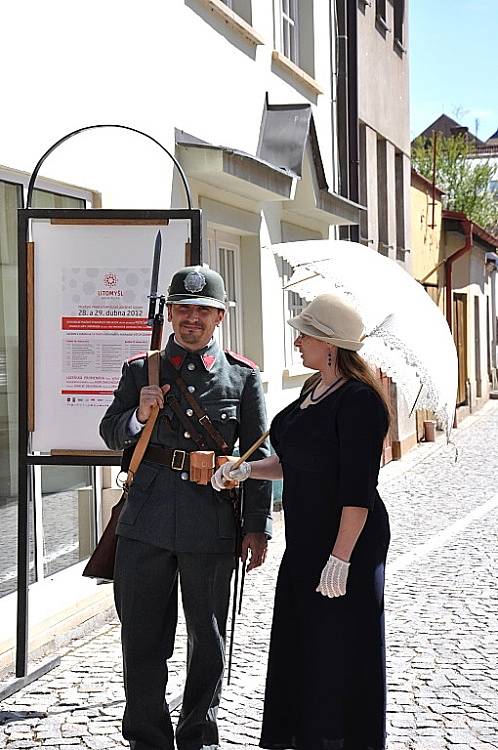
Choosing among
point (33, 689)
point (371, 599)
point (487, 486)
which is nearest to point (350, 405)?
point (371, 599)

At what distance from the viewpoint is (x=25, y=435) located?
6398 mm

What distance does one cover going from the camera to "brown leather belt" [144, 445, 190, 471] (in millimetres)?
5047

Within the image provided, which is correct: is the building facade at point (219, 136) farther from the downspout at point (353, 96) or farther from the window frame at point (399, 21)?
the window frame at point (399, 21)

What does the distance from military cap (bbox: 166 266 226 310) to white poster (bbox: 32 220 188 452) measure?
1295 millimetres

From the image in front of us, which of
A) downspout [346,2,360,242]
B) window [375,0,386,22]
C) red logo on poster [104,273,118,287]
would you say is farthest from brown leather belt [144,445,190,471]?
window [375,0,386,22]

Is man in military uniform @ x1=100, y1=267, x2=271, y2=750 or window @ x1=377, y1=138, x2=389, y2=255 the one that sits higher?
window @ x1=377, y1=138, x2=389, y2=255

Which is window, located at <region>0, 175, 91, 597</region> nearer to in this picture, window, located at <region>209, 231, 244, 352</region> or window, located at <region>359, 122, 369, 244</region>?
window, located at <region>209, 231, 244, 352</region>

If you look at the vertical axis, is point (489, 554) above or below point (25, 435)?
below

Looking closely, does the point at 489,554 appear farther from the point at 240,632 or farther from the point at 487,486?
the point at 487,486

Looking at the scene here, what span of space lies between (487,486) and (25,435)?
10.3m

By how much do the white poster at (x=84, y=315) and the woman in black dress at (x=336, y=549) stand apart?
1.84m

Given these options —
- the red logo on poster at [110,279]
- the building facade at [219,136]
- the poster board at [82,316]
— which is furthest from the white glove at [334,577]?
the red logo on poster at [110,279]

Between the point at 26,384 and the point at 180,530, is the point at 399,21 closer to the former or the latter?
the point at 26,384

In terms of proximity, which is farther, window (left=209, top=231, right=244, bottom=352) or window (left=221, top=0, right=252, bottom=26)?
window (left=221, top=0, right=252, bottom=26)
